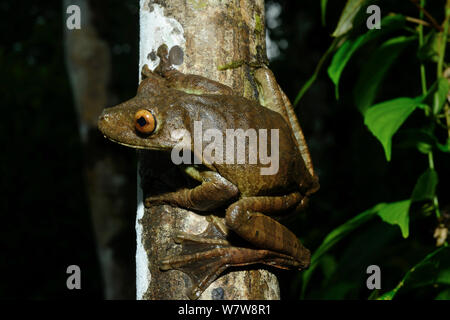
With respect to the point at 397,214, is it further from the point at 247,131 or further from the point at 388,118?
the point at 247,131

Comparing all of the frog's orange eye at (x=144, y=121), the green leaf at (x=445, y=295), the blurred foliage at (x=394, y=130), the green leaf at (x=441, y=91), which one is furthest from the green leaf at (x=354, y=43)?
the green leaf at (x=445, y=295)

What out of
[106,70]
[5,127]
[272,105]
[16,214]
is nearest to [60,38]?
[5,127]

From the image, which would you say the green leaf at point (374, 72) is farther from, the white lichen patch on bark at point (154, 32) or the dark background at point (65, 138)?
the dark background at point (65, 138)

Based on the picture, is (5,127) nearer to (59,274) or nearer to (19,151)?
(19,151)

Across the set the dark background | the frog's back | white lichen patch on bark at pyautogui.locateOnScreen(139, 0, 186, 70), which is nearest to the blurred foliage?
the frog's back

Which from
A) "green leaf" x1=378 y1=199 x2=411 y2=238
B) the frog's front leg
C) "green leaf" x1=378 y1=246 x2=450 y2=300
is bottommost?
"green leaf" x1=378 y1=246 x2=450 y2=300

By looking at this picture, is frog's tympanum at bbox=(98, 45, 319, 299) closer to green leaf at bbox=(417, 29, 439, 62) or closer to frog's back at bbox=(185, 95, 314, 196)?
frog's back at bbox=(185, 95, 314, 196)
